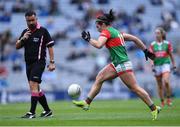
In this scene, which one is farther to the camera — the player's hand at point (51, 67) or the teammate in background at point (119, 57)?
the player's hand at point (51, 67)

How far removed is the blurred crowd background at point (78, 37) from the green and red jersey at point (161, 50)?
1217 centimetres

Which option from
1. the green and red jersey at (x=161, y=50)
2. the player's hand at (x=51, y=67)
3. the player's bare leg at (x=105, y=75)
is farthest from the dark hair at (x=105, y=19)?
the green and red jersey at (x=161, y=50)

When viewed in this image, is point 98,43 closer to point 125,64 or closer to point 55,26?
point 125,64

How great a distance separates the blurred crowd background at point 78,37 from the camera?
36781 mm

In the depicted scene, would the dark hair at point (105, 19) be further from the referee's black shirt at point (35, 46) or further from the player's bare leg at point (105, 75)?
the referee's black shirt at point (35, 46)

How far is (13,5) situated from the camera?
40906 millimetres

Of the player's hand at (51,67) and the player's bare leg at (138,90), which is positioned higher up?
the player's hand at (51,67)

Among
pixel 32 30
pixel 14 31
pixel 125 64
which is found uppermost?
pixel 14 31

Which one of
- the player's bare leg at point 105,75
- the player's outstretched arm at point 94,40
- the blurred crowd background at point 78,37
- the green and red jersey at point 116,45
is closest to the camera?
the player's outstretched arm at point 94,40

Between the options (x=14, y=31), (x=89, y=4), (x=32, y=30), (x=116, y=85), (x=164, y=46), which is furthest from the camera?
(x=89, y=4)

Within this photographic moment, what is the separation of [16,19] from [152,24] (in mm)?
9103

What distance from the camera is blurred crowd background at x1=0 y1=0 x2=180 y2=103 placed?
36.8m

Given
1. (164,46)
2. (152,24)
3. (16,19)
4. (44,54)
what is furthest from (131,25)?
(44,54)

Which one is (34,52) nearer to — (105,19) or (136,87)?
(105,19)
